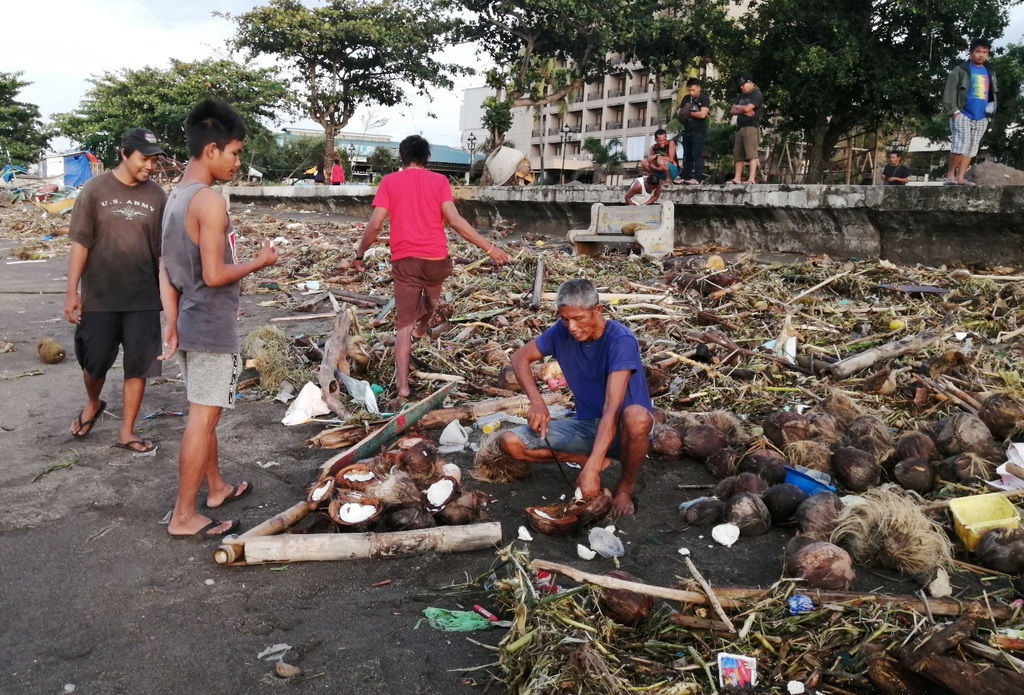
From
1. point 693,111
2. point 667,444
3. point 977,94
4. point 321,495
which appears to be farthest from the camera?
point 693,111

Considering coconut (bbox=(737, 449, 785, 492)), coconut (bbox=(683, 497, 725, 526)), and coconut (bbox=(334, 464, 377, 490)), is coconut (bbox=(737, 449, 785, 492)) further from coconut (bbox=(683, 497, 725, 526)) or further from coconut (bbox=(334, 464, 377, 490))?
coconut (bbox=(334, 464, 377, 490))

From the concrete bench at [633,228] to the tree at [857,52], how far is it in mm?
12461

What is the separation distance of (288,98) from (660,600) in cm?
4072

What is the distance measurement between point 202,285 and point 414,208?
101 inches

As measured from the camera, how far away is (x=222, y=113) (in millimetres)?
3465

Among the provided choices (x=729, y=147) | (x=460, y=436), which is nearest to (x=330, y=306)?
(x=460, y=436)

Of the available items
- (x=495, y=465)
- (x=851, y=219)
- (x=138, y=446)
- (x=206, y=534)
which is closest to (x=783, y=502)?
(x=495, y=465)

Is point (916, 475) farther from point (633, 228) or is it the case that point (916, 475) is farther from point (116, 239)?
point (633, 228)

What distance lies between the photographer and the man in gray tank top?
133 inches

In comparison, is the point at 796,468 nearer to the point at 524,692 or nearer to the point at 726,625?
the point at 726,625

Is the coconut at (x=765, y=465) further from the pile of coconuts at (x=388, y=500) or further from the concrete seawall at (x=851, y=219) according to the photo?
the concrete seawall at (x=851, y=219)

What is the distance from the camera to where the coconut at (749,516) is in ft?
12.0

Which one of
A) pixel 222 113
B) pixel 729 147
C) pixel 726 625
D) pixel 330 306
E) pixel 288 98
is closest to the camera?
pixel 726 625

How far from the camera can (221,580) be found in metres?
3.23
